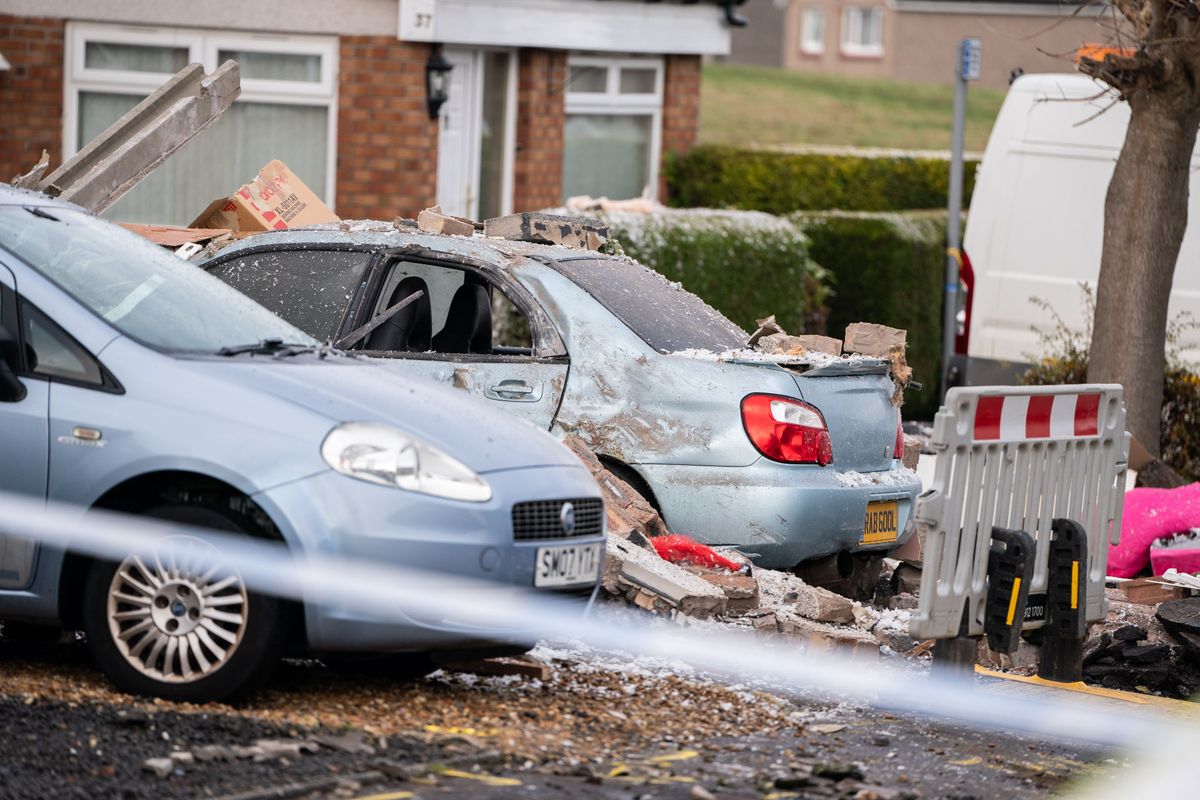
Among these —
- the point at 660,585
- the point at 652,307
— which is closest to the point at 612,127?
the point at 652,307

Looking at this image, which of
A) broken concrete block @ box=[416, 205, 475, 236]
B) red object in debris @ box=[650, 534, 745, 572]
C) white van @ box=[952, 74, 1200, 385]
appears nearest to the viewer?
red object in debris @ box=[650, 534, 745, 572]

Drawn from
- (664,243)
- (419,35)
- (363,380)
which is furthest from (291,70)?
(363,380)

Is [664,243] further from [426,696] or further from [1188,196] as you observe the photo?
[426,696]

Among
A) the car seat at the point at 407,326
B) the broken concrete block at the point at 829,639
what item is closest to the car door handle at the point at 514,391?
the car seat at the point at 407,326

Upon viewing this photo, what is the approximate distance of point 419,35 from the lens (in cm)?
1634

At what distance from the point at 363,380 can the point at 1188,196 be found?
761 cm

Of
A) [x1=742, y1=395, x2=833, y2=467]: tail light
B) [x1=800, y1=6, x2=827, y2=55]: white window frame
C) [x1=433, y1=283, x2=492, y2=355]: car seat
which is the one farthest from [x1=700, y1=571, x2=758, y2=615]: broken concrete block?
[x1=800, y1=6, x2=827, y2=55]: white window frame

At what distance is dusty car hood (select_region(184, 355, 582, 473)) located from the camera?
6.32m

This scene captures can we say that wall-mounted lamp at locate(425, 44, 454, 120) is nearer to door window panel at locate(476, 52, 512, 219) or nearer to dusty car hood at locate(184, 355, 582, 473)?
door window panel at locate(476, 52, 512, 219)

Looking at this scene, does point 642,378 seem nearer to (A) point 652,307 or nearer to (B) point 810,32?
(A) point 652,307

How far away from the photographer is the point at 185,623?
20.2 feet

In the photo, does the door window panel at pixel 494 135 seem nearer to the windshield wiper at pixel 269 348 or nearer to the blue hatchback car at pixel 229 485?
the windshield wiper at pixel 269 348

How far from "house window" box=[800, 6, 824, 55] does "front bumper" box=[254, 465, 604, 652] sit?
195 feet

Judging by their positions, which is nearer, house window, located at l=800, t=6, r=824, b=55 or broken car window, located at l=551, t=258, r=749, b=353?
broken car window, located at l=551, t=258, r=749, b=353
